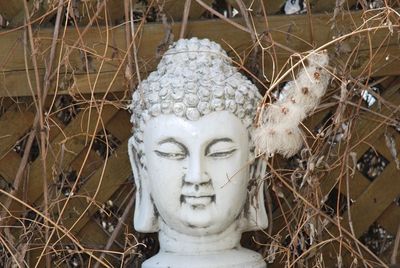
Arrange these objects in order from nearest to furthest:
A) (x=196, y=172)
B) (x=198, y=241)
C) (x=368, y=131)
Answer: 1. (x=196, y=172)
2. (x=198, y=241)
3. (x=368, y=131)

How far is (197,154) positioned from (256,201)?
0.27 m

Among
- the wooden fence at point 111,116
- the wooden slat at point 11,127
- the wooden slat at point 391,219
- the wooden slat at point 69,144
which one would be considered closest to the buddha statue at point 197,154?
the wooden fence at point 111,116

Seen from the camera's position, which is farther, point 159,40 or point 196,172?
point 159,40

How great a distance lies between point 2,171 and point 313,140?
0.86 metres

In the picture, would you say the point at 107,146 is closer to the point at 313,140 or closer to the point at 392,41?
the point at 313,140

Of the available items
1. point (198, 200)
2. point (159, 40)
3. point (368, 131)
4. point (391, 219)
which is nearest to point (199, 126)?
point (198, 200)

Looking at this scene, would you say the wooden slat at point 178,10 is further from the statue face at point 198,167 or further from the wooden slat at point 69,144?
the statue face at point 198,167

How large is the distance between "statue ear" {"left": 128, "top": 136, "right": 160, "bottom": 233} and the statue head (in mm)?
25

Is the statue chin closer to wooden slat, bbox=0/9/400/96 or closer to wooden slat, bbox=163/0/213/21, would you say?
wooden slat, bbox=0/9/400/96

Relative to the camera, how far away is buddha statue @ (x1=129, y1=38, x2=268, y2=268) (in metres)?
2.70

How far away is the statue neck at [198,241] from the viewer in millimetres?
2783

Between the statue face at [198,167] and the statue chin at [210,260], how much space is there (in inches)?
2.5

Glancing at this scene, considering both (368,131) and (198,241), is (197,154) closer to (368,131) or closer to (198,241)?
(198,241)

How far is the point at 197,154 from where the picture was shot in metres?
2.68
